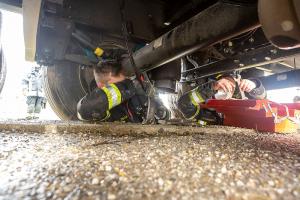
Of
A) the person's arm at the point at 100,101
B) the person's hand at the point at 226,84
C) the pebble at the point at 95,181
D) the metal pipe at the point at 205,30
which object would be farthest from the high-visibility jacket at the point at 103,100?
the pebble at the point at 95,181

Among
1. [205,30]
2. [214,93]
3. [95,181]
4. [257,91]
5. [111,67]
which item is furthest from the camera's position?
[214,93]

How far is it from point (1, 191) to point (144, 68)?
1.21 meters

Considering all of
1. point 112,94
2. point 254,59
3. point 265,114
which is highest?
point 254,59

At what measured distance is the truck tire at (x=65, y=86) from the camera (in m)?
1.92

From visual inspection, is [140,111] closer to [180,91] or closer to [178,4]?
[180,91]

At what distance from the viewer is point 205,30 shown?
963 millimetres

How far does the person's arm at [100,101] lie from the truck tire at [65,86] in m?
0.50

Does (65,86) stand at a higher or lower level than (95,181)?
higher

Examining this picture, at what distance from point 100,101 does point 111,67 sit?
1.52ft

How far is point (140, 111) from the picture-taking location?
6.26 feet

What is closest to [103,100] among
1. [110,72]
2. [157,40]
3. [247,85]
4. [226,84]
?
[110,72]

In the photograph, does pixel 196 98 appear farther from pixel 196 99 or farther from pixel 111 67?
pixel 111 67

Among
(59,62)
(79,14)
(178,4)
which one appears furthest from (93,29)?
(178,4)

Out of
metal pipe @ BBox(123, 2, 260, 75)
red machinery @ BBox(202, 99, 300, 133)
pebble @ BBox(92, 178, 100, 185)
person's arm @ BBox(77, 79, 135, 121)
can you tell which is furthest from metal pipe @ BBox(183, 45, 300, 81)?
pebble @ BBox(92, 178, 100, 185)
